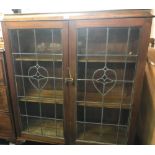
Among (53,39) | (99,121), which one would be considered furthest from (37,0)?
(99,121)

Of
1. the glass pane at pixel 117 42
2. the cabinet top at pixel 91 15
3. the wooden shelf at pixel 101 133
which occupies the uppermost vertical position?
the cabinet top at pixel 91 15

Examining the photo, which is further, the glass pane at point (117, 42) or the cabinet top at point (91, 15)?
the glass pane at point (117, 42)

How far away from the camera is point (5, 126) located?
1530 millimetres

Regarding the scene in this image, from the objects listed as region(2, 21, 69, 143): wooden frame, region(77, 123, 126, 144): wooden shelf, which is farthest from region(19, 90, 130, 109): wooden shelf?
region(77, 123, 126, 144): wooden shelf

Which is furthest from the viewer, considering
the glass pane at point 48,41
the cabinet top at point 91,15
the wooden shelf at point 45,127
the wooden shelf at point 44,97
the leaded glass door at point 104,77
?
the wooden shelf at point 45,127

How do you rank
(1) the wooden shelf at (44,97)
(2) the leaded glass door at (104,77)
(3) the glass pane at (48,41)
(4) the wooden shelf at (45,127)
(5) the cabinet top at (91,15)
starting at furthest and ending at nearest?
(4) the wooden shelf at (45,127), (1) the wooden shelf at (44,97), (3) the glass pane at (48,41), (2) the leaded glass door at (104,77), (5) the cabinet top at (91,15)

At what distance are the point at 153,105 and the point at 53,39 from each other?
3.39 feet

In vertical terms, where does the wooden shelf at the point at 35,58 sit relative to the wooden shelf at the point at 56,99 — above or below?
above

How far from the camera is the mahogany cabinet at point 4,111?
1335 mm

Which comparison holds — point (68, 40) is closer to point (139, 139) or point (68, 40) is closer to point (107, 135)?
point (107, 135)

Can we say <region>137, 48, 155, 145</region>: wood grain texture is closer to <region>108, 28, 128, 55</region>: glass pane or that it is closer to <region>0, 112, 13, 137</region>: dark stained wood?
<region>108, 28, 128, 55</region>: glass pane

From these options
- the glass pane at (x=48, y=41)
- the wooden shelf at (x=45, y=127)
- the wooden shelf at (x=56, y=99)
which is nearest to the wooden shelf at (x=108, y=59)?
the glass pane at (x=48, y=41)

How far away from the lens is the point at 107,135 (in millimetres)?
1457

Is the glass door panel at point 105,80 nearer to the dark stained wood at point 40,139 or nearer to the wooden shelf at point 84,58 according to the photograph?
the wooden shelf at point 84,58
